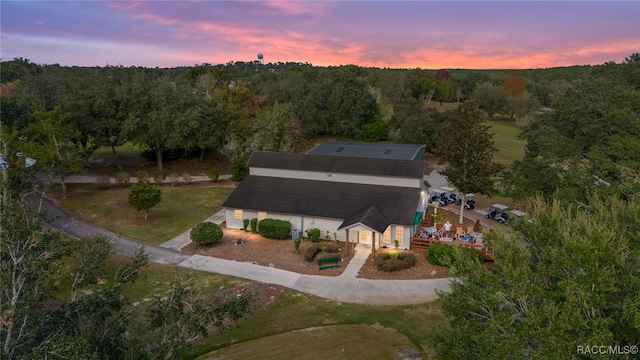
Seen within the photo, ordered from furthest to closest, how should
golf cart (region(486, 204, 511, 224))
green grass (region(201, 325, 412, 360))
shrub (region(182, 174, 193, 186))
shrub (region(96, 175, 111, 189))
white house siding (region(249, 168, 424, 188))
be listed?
1. shrub (region(182, 174, 193, 186))
2. shrub (region(96, 175, 111, 189))
3. golf cart (region(486, 204, 511, 224))
4. white house siding (region(249, 168, 424, 188))
5. green grass (region(201, 325, 412, 360))

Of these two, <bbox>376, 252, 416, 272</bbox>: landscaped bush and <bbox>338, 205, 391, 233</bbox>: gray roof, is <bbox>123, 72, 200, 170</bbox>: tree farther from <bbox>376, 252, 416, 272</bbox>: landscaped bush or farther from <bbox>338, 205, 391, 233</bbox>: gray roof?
<bbox>376, 252, 416, 272</bbox>: landscaped bush

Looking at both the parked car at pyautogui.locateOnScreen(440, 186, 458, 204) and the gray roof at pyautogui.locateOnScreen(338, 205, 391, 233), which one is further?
the parked car at pyautogui.locateOnScreen(440, 186, 458, 204)

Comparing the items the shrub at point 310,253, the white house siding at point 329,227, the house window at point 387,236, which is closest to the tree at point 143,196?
the white house siding at point 329,227

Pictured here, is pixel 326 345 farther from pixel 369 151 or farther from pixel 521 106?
pixel 521 106

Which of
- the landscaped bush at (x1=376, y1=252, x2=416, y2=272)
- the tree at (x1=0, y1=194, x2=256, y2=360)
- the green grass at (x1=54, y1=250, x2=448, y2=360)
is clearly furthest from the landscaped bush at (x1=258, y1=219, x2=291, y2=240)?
the tree at (x1=0, y1=194, x2=256, y2=360)

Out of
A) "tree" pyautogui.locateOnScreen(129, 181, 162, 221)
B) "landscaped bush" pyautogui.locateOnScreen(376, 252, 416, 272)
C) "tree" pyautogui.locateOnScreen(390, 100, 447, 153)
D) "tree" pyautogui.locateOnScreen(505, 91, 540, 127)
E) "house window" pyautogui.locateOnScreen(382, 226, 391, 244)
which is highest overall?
"tree" pyautogui.locateOnScreen(505, 91, 540, 127)

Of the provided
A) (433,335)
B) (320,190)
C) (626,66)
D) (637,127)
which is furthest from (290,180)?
(626,66)

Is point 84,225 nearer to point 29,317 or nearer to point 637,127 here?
point 29,317

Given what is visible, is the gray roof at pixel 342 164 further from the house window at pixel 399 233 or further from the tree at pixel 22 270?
the tree at pixel 22 270

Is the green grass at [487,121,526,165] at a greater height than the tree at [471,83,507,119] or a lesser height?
lesser
